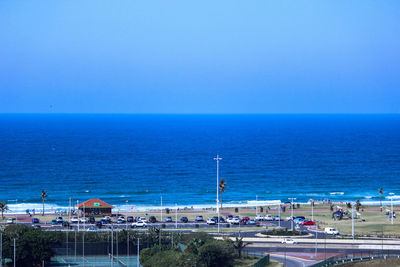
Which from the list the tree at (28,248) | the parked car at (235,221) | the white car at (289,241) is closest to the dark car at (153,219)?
the parked car at (235,221)

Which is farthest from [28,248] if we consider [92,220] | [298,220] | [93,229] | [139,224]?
[298,220]

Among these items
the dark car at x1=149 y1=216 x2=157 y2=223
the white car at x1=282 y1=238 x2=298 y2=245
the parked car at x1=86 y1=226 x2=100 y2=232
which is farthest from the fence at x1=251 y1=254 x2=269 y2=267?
the dark car at x1=149 y1=216 x2=157 y2=223

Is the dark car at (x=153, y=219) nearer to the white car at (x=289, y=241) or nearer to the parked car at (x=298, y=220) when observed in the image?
the parked car at (x=298, y=220)

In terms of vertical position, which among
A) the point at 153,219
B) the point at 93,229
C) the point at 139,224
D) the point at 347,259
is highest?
the point at 153,219

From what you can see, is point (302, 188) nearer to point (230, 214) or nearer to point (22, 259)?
point (230, 214)

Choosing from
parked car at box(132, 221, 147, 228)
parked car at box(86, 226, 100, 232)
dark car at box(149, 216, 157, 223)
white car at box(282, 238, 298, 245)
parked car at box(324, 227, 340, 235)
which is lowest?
white car at box(282, 238, 298, 245)

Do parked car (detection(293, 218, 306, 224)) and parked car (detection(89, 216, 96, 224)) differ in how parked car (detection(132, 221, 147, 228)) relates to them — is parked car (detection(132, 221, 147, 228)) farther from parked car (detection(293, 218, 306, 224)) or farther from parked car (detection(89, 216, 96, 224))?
parked car (detection(293, 218, 306, 224))

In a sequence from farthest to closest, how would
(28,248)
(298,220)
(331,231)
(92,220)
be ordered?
(298,220) → (92,220) → (331,231) → (28,248)

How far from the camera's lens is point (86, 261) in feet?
211

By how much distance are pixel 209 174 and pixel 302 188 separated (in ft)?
97.2

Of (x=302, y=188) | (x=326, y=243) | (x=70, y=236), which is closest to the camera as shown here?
(x=70, y=236)

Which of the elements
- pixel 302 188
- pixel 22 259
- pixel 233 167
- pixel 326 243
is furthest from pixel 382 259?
pixel 233 167

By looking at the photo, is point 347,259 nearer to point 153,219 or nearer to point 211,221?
point 211,221

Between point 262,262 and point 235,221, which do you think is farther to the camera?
point 235,221
